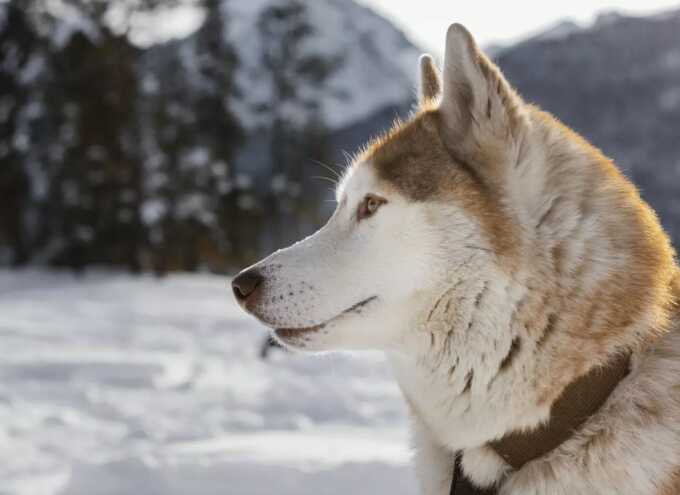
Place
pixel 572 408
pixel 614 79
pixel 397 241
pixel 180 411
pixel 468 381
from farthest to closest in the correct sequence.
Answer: pixel 614 79, pixel 180 411, pixel 397 241, pixel 468 381, pixel 572 408

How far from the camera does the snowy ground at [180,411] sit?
11.2 ft

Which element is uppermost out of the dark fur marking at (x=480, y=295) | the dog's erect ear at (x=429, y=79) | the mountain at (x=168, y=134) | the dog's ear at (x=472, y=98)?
the dog's ear at (x=472, y=98)

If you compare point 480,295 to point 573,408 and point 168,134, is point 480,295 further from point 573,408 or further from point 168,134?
point 168,134

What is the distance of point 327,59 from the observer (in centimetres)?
2308

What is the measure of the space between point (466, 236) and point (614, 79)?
1663 inches

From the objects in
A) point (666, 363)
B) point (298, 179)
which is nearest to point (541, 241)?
point (666, 363)

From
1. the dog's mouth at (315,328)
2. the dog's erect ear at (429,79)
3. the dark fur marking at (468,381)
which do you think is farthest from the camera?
the dog's erect ear at (429,79)

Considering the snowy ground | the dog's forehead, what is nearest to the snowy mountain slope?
the snowy ground

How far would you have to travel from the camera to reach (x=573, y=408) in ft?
5.99

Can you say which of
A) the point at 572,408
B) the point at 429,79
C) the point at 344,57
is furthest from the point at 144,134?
the point at 572,408

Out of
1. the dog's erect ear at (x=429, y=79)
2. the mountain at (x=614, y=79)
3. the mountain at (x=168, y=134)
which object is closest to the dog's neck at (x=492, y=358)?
the dog's erect ear at (x=429, y=79)

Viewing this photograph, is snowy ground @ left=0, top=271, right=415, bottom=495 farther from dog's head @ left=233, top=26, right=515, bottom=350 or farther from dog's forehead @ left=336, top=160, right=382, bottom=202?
dog's forehead @ left=336, top=160, right=382, bottom=202

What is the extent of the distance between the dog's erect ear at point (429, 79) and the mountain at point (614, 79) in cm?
3524

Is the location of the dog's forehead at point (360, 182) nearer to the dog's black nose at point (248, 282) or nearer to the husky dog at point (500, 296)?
the husky dog at point (500, 296)
